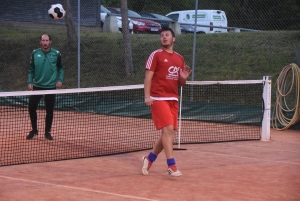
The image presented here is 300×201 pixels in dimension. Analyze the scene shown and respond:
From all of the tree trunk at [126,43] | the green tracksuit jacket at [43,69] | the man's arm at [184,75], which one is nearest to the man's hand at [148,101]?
the man's arm at [184,75]

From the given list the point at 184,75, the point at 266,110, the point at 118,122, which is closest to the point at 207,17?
the point at 118,122

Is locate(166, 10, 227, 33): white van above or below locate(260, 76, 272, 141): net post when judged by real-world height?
above

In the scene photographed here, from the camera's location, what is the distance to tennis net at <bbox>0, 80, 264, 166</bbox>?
9719mm

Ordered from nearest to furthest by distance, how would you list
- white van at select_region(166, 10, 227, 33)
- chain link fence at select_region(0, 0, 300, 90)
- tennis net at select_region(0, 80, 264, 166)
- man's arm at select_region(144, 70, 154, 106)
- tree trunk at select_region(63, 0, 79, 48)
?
man's arm at select_region(144, 70, 154, 106) < tennis net at select_region(0, 80, 264, 166) < chain link fence at select_region(0, 0, 300, 90) < white van at select_region(166, 10, 227, 33) < tree trunk at select_region(63, 0, 79, 48)

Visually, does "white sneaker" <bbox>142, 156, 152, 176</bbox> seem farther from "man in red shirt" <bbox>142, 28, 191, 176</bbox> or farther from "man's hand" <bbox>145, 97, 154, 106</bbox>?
"man's hand" <bbox>145, 97, 154, 106</bbox>

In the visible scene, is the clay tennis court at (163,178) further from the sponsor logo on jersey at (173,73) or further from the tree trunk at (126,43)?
the tree trunk at (126,43)

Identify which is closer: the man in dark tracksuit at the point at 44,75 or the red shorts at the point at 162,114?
the red shorts at the point at 162,114

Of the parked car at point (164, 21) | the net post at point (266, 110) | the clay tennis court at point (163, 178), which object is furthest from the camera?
the parked car at point (164, 21)

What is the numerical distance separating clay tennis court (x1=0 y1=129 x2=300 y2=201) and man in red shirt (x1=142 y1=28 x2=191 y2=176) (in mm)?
382

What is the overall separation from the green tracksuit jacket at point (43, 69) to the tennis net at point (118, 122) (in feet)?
1.93

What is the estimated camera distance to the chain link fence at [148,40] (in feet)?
56.9

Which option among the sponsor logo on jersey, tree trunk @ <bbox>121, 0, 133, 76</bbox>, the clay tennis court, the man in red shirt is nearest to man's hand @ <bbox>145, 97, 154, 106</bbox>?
the man in red shirt

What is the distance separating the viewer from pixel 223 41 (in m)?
18.7

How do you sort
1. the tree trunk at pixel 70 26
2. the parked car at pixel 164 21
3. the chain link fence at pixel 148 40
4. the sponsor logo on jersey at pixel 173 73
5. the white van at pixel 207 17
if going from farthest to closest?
the tree trunk at pixel 70 26
the parked car at pixel 164 21
the white van at pixel 207 17
the chain link fence at pixel 148 40
the sponsor logo on jersey at pixel 173 73
